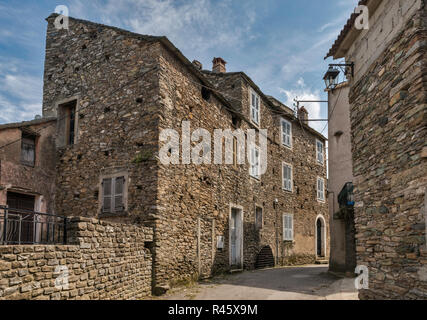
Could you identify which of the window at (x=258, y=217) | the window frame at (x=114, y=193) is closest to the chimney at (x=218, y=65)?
the window at (x=258, y=217)

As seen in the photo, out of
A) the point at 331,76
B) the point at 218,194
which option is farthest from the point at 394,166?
the point at 218,194

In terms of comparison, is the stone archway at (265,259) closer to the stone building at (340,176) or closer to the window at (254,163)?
the window at (254,163)

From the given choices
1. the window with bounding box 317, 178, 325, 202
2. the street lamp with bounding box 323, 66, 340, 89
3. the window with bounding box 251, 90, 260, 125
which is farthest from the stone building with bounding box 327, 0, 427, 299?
the window with bounding box 317, 178, 325, 202

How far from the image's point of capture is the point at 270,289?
9078mm

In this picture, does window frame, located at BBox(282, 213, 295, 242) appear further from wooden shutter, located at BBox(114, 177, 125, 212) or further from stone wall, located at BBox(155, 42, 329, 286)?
wooden shutter, located at BBox(114, 177, 125, 212)

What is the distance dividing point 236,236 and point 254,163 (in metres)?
3.24

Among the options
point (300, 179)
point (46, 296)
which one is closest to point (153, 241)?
point (46, 296)

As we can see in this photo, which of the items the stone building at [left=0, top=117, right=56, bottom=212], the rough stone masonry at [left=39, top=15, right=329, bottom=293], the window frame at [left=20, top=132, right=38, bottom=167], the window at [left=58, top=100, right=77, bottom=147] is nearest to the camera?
the stone building at [left=0, top=117, right=56, bottom=212]

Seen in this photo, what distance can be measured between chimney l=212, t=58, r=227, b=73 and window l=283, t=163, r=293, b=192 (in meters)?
5.37

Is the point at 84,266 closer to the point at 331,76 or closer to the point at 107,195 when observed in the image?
the point at 107,195

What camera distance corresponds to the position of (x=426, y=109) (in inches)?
205

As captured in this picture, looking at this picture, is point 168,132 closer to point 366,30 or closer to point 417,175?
point 366,30

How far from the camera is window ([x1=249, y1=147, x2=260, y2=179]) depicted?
1471cm
